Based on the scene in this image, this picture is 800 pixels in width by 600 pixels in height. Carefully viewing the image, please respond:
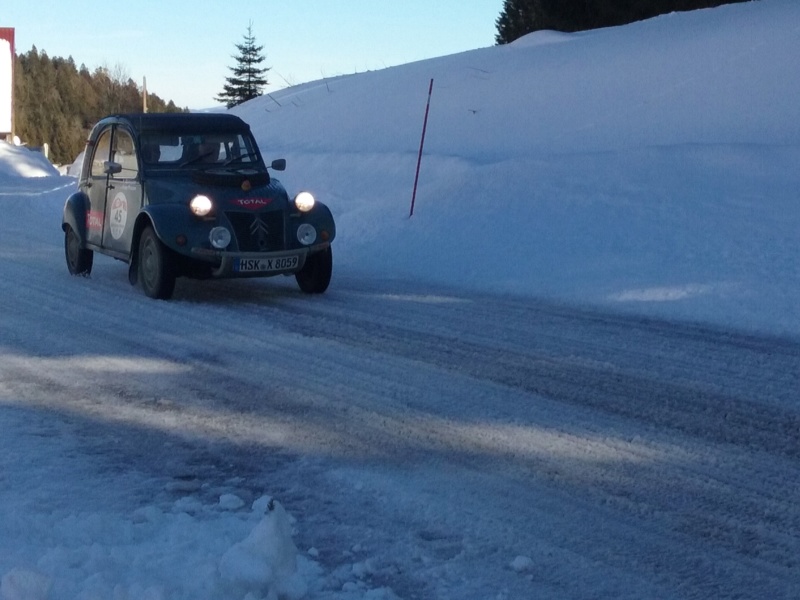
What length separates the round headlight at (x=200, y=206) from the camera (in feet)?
30.7

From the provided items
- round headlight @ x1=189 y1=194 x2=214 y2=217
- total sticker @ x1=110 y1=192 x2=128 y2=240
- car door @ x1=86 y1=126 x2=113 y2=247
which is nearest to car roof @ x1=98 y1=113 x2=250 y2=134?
car door @ x1=86 y1=126 x2=113 y2=247

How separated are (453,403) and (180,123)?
18.9 feet

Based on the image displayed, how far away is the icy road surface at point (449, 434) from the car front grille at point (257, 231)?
63 centimetres

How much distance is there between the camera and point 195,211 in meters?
9.37

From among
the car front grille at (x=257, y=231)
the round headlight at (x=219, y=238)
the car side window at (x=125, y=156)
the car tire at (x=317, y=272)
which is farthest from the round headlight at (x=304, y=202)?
the car side window at (x=125, y=156)

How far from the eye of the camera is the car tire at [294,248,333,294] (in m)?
9.92

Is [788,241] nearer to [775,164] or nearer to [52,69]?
[775,164]

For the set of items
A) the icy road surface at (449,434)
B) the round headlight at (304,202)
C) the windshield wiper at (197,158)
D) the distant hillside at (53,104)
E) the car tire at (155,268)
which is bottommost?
the icy road surface at (449,434)

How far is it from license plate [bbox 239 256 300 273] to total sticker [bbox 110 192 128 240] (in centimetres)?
161

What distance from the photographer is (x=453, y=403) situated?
5.96 meters

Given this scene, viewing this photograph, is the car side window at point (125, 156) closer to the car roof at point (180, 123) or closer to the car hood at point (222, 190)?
the car roof at point (180, 123)

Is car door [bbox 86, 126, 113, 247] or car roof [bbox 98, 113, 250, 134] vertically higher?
car roof [bbox 98, 113, 250, 134]

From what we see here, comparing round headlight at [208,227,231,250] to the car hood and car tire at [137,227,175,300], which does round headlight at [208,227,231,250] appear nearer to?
the car hood

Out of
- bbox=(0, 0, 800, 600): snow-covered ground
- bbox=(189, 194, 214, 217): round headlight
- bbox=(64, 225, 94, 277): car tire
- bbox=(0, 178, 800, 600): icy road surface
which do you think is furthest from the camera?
bbox=(64, 225, 94, 277): car tire
